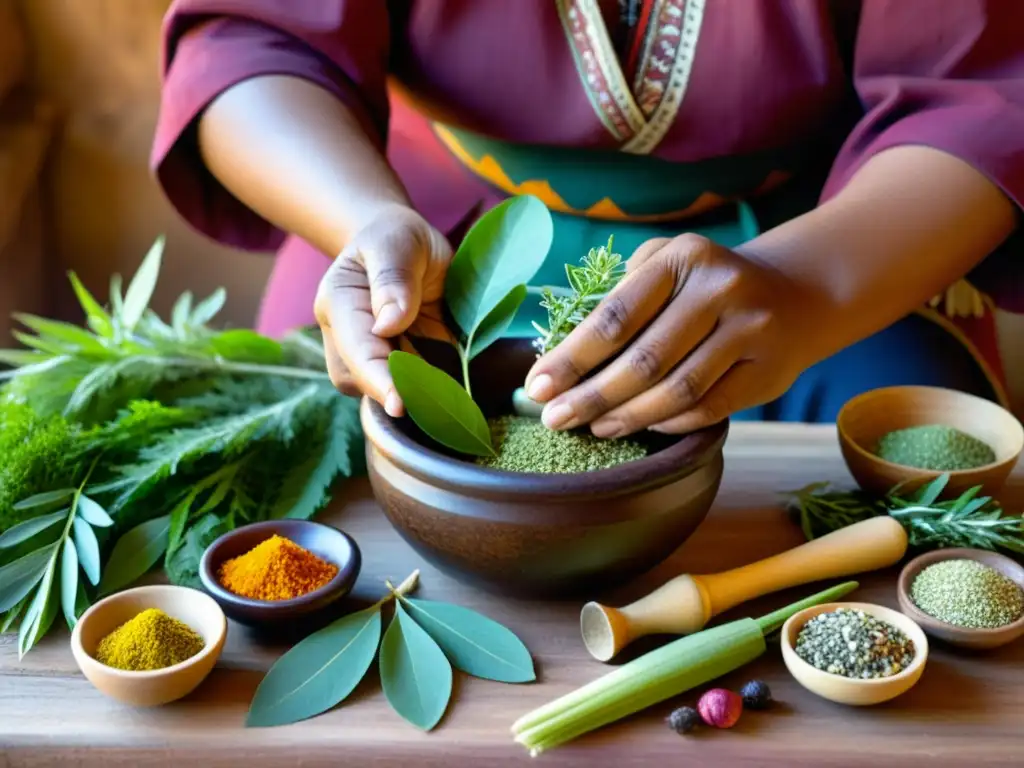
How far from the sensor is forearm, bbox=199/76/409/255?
1003 mm

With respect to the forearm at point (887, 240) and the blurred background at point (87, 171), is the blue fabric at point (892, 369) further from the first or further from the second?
the blurred background at point (87, 171)

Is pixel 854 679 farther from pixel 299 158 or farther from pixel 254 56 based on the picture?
pixel 254 56

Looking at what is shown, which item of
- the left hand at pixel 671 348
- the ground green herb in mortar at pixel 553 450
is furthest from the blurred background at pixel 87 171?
the ground green herb in mortar at pixel 553 450

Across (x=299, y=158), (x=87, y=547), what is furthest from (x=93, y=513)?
(x=299, y=158)

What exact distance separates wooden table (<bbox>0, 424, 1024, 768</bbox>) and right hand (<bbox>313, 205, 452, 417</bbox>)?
0.21 metres

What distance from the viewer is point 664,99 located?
1.08 m

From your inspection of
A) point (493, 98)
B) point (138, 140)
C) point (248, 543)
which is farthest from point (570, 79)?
point (138, 140)

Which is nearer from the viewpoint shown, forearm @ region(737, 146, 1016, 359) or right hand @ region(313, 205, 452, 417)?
right hand @ region(313, 205, 452, 417)

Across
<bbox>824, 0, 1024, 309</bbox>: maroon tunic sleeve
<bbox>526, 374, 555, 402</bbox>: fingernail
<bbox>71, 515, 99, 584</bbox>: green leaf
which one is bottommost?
<bbox>71, 515, 99, 584</bbox>: green leaf

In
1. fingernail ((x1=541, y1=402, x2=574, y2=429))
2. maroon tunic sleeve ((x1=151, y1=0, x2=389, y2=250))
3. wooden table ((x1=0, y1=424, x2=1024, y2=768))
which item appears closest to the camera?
wooden table ((x1=0, y1=424, x2=1024, y2=768))

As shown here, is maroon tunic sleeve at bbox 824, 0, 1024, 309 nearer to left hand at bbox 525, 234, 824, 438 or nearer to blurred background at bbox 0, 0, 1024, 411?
left hand at bbox 525, 234, 824, 438

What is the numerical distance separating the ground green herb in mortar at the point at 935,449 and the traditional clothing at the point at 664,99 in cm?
24

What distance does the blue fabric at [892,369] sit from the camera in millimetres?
1199

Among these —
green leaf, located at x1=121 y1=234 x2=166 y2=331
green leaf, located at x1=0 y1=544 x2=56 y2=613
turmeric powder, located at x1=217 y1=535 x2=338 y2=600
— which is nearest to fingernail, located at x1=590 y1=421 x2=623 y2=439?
turmeric powder, located at x1=217 y1=535 x2=338 y2=600
